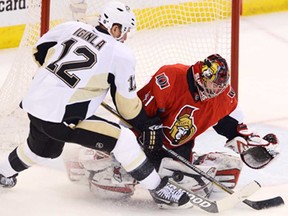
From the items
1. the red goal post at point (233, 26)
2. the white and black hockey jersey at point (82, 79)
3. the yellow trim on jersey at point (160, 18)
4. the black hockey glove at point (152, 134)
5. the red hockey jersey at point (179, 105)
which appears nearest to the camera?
the white and black hockey jersey at point (82, 79)

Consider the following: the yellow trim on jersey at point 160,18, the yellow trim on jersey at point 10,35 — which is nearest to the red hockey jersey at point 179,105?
the yellow trim on jersey at point 160,18

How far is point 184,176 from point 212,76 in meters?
0.43

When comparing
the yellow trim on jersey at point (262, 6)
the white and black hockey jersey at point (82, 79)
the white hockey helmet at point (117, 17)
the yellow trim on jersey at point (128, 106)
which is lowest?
the yellow trim on jersey at point (262, 6)

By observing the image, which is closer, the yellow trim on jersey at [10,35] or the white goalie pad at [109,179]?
the white goalie pad at [109,179]

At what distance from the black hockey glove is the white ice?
0.84 ft

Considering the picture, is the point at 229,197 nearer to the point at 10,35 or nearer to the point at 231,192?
the point at 231,192

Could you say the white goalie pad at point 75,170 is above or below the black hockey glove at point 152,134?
below

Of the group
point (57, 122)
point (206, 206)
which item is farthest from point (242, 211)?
point (57, 122)

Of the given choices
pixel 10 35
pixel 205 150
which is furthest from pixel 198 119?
pixel 10 35

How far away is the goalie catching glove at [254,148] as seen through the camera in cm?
401

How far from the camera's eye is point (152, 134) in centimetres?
381

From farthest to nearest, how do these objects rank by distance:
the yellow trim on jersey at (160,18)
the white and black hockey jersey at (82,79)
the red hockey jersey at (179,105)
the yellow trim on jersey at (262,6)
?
1. the yellow trim on jersey at (262,6)
2. the yellow trim on jersey at (160,18)
3. the red hockey jersey at (179,105)
4. the white and black hockey jersey at (82,79)

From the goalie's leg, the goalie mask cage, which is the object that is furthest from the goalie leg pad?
the goalie mask cage

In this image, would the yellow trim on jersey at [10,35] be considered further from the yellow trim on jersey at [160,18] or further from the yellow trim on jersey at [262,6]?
the yellow trim on jersey at [262,6]
